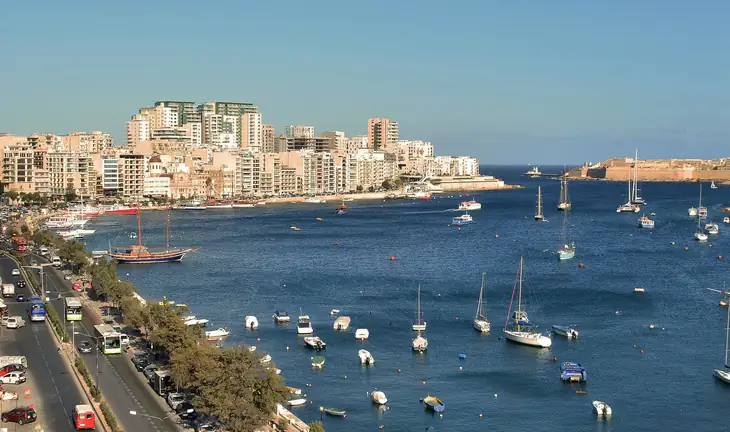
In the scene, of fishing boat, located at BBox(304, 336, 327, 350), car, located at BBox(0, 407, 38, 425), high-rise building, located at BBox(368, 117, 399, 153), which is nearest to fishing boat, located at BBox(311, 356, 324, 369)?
fishing boat, located at BBox(304, 336, 327, 350)

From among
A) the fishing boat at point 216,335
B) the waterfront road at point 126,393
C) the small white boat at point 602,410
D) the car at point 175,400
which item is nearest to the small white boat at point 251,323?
the fishing boat at point 216,335

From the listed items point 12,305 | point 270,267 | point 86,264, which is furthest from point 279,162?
point 12,305

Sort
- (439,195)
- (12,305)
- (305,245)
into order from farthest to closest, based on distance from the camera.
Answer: (439,195) → (305,245) → (12,305)

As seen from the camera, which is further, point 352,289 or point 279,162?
point 279,162

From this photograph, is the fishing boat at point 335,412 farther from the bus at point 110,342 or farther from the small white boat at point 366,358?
the bus at point 110,342

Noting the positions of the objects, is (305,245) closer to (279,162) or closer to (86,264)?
(86,264)

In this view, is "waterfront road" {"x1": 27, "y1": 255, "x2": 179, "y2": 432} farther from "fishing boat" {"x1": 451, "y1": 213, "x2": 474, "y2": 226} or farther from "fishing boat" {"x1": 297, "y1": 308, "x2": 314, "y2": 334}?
"fishing boat" {"x1": 451, "y1": 213, "x2": 474, "y2": 226}
